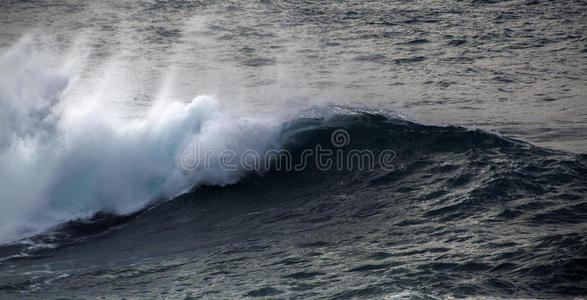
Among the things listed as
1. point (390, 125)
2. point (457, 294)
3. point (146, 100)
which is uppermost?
point (146, 100)

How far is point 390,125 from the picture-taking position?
13500mm

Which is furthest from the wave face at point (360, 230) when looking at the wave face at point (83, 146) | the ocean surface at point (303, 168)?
the wave face at point (83, 146)

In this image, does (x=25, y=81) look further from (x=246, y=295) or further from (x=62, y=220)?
(x=246, y=295)

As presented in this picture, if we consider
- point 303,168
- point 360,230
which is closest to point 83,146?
point 303,168

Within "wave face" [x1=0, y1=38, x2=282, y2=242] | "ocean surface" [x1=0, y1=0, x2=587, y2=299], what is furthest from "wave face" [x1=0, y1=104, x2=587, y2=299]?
"wave face" [x1=0, y1=38, x2=282, y2=242]

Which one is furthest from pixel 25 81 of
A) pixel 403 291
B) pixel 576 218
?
pixel 576 218

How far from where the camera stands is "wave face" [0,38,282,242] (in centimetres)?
1212

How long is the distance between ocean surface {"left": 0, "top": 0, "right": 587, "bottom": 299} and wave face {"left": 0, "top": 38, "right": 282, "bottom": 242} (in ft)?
0.13

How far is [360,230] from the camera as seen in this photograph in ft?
31.7

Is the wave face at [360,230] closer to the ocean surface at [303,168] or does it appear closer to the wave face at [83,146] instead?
the ocean surface at [303,168]

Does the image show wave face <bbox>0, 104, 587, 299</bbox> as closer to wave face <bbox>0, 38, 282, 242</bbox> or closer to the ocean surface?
the ocean surface

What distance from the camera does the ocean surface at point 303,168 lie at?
8250 millimetres

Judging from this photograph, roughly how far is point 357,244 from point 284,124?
5.03 m

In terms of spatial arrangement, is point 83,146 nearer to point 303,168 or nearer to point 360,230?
point 303,168
